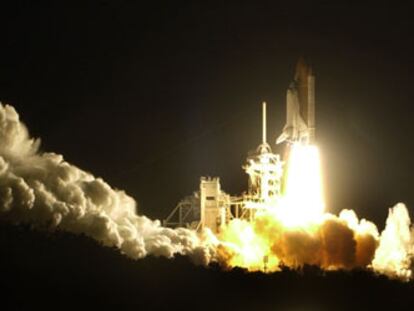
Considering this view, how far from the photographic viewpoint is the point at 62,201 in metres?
40.8

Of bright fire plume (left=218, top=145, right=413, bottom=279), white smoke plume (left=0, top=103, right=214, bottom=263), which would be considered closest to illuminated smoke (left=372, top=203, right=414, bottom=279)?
bright fire plume (left=218, top=145, right=413, bottom=279)

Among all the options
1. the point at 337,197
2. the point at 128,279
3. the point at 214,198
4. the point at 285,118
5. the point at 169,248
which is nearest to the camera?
the point at 128,279

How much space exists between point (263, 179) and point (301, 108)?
2.78m

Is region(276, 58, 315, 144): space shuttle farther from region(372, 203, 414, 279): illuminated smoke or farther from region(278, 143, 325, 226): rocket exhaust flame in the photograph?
region(372, 203, 414, 279): illuminated smoke

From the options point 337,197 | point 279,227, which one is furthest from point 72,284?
point 337,197

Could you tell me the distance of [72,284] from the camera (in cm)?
3819

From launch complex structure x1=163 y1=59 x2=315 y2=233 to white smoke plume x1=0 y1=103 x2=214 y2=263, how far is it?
3.16 meters

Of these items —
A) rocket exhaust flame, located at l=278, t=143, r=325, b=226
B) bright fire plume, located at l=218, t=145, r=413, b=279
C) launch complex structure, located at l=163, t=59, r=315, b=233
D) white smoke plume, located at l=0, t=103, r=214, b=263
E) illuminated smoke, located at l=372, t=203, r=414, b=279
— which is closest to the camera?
white smoke plume, located at l=0, t=103, r=214, b=263

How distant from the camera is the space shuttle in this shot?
46.1 meters

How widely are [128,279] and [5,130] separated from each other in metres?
5.61

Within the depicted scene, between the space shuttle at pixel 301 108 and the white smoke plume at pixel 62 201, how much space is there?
213 inches

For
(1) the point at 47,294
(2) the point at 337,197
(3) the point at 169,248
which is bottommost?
(1) the point at 47,294

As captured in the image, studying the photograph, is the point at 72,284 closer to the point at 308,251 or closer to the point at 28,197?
the point at 28,197

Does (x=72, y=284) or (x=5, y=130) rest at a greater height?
(x=5, y=130)
